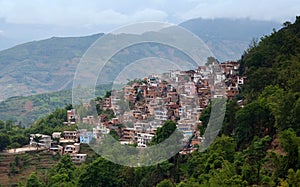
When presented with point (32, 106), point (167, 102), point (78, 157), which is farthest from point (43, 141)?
point (32, 106)

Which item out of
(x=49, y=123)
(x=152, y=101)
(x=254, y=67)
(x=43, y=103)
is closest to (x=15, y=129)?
(x=49, y=123)

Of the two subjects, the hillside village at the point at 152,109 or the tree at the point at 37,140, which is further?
the tree at the point at 37,140

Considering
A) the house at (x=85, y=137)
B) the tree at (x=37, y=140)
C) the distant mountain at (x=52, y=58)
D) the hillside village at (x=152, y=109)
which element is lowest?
the tree at (x=37, y=140)

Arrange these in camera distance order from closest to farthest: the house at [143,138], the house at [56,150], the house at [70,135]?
the house at [143,138] → the house at [56,150] → the house at [70,135]

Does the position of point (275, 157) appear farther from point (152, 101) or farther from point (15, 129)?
point (15, 129)

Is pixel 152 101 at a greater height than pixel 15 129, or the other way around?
pixel 152 101

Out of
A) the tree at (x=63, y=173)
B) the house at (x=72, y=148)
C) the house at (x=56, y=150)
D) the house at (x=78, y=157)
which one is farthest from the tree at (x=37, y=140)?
the tree at (x=63, y=173)

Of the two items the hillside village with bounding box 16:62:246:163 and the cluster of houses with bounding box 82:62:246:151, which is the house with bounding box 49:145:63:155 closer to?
the hillside village with bounding box 16:62:246:163

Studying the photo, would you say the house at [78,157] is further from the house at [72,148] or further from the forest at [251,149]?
the forest at [251,149]
